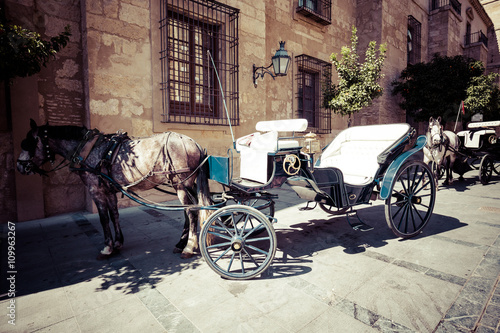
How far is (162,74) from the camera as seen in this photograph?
5.84m

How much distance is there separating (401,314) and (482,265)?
149 cm

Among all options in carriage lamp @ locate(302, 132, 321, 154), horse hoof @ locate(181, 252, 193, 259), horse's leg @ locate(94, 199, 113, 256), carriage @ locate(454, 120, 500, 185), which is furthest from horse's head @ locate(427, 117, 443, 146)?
horse's leg @ locate(94, 199, 113, 256)

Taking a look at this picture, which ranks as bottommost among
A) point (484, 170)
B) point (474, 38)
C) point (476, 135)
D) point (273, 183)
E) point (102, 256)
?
point (102, 256)

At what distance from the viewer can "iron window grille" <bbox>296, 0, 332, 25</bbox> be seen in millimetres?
9053

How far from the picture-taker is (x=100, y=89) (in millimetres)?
5059

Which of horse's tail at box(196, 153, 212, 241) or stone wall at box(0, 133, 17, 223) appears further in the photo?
stone wall at box(0, 133, 17, 223)

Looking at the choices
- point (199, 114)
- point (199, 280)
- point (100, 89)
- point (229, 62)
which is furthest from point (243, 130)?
point (199, 280)

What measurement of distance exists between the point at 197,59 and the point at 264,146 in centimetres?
480

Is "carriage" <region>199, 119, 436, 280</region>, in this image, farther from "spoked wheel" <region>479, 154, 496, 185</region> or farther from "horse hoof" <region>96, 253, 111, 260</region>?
"spoked wheel" <region>479, 154, 496, 185</region>

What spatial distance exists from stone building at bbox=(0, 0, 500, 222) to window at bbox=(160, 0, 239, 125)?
0.09 ft

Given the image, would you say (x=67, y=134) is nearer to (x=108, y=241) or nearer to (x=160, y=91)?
(x=108, y=241)

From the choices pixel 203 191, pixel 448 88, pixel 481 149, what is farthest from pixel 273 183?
pixel 448 88

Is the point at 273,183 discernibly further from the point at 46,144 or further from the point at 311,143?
the point at 46,144

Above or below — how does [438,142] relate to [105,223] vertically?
above
